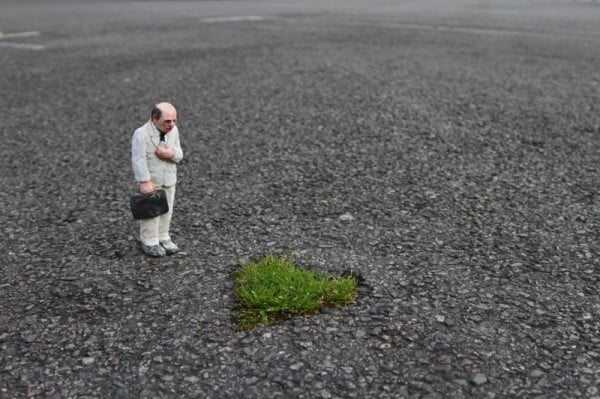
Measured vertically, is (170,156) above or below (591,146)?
above

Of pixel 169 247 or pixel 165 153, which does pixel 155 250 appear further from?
pixel 165 153

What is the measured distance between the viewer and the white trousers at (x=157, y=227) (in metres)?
4.09

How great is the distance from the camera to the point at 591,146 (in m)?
6.37

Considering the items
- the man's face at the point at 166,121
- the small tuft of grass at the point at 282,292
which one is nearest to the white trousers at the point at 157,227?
the man's face at the point at 166,121

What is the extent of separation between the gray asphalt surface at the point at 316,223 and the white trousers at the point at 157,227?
15 cm

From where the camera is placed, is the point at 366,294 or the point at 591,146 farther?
the point at 591,146

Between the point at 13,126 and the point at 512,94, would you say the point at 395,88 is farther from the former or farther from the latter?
the point at 13,126

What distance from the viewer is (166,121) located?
383 centimetres

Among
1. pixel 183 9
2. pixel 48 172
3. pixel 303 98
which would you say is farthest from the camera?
pixel 183 9

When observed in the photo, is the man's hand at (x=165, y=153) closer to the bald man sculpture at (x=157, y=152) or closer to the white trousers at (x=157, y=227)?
the bald man sculpture at (x=157, y=152)

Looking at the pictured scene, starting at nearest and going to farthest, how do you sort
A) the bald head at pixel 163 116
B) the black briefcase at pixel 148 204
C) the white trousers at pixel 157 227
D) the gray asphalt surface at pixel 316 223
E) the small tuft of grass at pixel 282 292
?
the gray asphalt surface at pixel 316 223 → the small tuft of grass at pixel 282 292 → the bald head at pixel 163 116 → the black briefcase at pixel 148 204 → the white trousers at pixel 157 227

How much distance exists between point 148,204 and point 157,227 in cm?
25

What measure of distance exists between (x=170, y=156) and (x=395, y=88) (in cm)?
499

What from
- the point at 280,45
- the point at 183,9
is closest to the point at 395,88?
the point at 280,45
